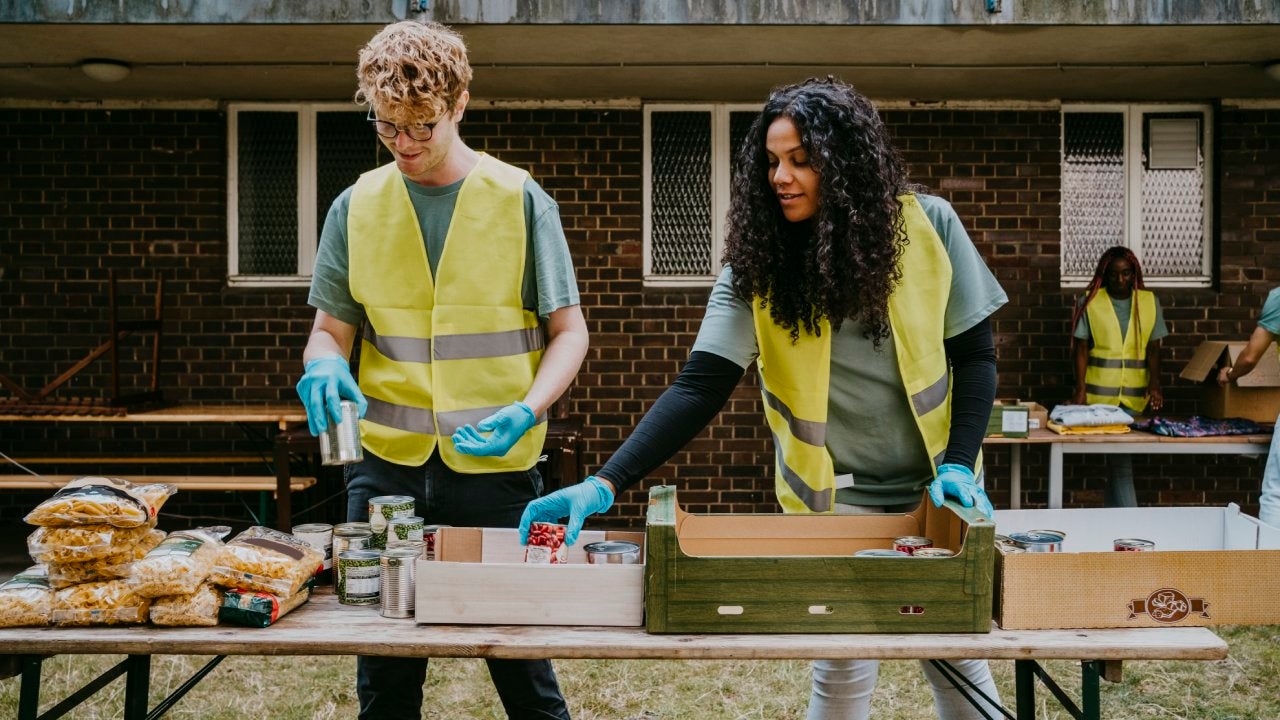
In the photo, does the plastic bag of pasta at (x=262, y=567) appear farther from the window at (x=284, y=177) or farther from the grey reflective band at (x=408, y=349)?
the window at (x=284, y=177)

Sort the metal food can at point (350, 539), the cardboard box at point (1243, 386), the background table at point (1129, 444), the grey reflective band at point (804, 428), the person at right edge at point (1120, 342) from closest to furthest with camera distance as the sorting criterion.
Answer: the metal food can at point (350, 539) → the grey reflective band at point (804, 428) → the background table at point (1129, 444) → the cardboard box at point (1243, 386) → the person at right edge at point (1120, 342)

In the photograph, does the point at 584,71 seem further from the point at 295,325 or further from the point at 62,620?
the point at 62,620

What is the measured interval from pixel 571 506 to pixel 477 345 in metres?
0.50

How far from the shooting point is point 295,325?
7.09 meters

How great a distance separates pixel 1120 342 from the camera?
21.9 feet

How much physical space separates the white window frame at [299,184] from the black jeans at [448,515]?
5034 mm

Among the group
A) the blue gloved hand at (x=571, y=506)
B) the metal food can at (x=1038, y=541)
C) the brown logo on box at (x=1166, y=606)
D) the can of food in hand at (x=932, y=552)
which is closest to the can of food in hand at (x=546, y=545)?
the blue gloved hand at (x=571, y=506)

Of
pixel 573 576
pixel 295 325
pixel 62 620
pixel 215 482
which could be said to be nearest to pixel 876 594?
pixel 573 576

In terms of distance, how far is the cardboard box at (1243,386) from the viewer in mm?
6422

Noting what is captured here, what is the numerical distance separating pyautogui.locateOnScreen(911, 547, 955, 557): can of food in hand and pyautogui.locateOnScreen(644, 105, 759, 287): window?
5.15 m

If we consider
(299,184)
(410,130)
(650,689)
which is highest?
(299,184)

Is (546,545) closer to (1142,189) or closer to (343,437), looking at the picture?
(343,437)

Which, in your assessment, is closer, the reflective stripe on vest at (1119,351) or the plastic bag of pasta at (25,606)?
the plastic bag of pasta at (25,606)

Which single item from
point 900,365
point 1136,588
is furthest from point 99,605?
point 1136,588
